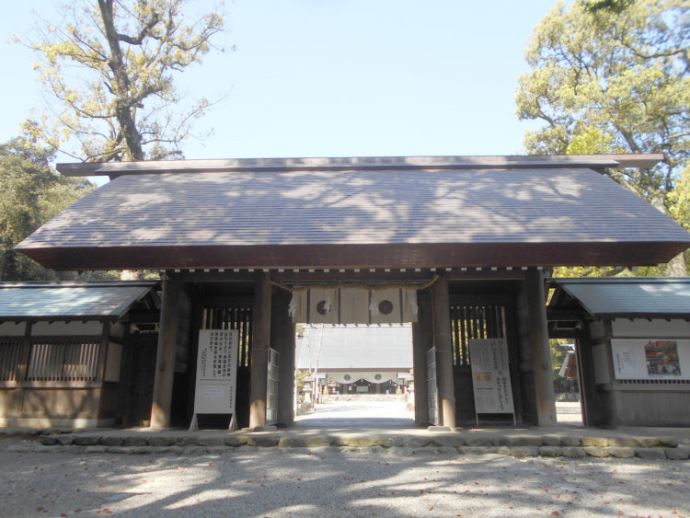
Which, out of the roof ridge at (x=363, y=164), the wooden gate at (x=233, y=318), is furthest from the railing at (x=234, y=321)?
the roof ridge at (x=363, y=164)

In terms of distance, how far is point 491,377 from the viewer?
10.5 metres

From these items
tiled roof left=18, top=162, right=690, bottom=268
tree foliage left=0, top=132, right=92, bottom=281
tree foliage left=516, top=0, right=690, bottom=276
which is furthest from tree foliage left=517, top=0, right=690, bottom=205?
tree foliage left=0, top=132, right=92, bottom=281

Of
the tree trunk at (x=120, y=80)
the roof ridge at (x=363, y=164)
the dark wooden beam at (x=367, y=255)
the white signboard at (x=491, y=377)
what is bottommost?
the white signboard at (x=491, y=377)

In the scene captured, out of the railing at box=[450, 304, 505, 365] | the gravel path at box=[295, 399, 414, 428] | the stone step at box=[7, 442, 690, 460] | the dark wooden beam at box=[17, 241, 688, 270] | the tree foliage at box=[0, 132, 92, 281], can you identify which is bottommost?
the gravel path at box=[295, 399, 414, 428]

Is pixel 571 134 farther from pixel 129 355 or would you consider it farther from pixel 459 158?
pixel 129 355

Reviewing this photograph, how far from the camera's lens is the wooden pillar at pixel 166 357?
883 cm

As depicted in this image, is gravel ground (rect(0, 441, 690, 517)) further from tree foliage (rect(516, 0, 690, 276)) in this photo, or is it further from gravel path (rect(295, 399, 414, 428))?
tree foliage (rect(516, 0, 690, 276))

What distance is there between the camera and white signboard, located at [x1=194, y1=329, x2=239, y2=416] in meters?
9.72

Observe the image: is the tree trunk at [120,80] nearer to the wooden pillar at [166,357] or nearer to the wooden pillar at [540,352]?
the wooden pillar at [166,357]

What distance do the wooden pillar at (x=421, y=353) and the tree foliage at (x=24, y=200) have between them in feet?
60.6

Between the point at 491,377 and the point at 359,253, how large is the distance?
4301 mm

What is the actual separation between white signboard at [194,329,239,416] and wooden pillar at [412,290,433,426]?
3.66 metres

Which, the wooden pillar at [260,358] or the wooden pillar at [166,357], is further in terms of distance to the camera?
the wooden pillar at [166,357]

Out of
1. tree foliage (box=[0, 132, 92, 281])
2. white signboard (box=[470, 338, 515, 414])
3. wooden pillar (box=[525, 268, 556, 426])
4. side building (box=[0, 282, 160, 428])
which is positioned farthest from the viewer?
tree foliage (box=[0, 132, 92, 281])
